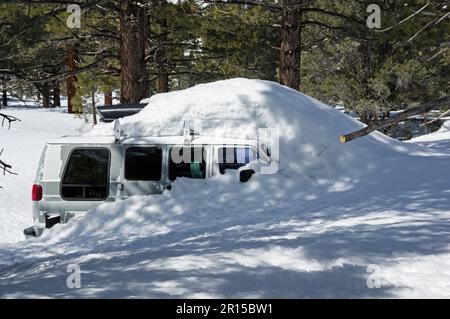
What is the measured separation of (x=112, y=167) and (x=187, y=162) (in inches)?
44.8

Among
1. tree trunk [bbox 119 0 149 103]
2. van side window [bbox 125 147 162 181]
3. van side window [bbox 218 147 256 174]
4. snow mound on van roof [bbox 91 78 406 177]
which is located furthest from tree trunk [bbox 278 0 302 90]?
van side window [bbox 125 147 162 181]

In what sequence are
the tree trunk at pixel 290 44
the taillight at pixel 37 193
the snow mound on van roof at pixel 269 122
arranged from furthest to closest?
the tree trunk at pixel 290 44, the snow mound on van roof at pixel 269 122, the taillight at pixel 37 193

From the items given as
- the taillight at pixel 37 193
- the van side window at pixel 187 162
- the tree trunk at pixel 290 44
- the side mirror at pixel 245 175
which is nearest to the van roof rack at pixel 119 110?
the van side window at pixel 187 162

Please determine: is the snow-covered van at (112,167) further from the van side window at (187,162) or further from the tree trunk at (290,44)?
the tree trunk at (290,44)

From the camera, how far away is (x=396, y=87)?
65.8ft

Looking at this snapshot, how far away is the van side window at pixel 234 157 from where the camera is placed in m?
7.50

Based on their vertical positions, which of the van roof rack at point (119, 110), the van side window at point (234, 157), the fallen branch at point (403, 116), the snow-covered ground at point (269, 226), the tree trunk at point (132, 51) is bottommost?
the snow-covered ground at point (269, 226)

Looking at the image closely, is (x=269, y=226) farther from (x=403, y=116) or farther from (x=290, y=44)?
(x=290, y=44)

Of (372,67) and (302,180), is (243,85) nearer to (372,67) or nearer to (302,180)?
(302,180)

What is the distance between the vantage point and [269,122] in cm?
828

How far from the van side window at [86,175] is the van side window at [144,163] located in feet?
1.22

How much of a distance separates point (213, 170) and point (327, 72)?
15.8m

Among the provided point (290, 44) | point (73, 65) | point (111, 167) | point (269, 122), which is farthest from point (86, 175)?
point (73, 65)
